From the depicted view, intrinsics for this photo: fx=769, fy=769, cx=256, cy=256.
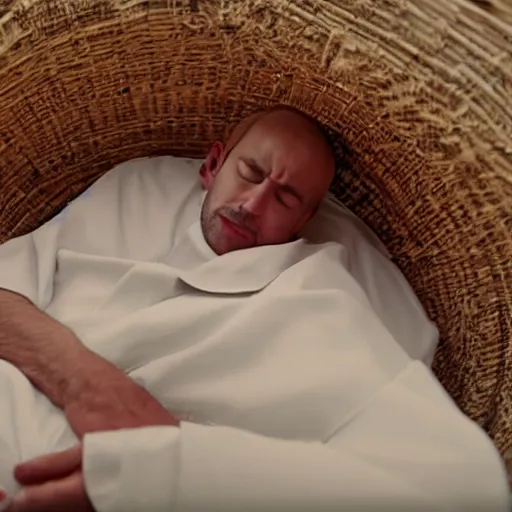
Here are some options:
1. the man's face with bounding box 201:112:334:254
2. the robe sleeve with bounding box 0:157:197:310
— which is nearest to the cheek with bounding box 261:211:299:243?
the man's face with bounding box 201:112:334:254

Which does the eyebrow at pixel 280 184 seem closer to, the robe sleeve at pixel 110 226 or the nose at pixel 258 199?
the nose at pixel 258 199

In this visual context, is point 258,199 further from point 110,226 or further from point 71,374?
point 71,374

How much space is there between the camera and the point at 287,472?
2.19ft

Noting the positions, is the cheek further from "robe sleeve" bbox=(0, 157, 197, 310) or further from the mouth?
"robe sleeve" bbox=(0, 157, 197, 310)

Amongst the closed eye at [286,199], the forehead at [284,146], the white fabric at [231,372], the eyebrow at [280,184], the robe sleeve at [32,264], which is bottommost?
the robe sleeve at [32,264]


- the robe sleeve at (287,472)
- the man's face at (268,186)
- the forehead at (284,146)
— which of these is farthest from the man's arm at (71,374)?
the forehead at (284,146)

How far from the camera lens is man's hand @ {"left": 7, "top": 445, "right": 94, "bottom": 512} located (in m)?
0.70

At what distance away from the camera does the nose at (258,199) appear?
102 cm

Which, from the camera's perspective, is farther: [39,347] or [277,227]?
[277,227]

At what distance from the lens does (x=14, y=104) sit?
105 cm

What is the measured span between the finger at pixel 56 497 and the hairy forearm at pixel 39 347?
0.45 feet

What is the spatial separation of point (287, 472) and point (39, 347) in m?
0.37

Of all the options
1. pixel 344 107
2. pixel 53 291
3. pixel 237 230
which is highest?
pixel 344 107

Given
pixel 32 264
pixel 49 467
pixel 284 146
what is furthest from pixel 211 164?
pixel 49 467
